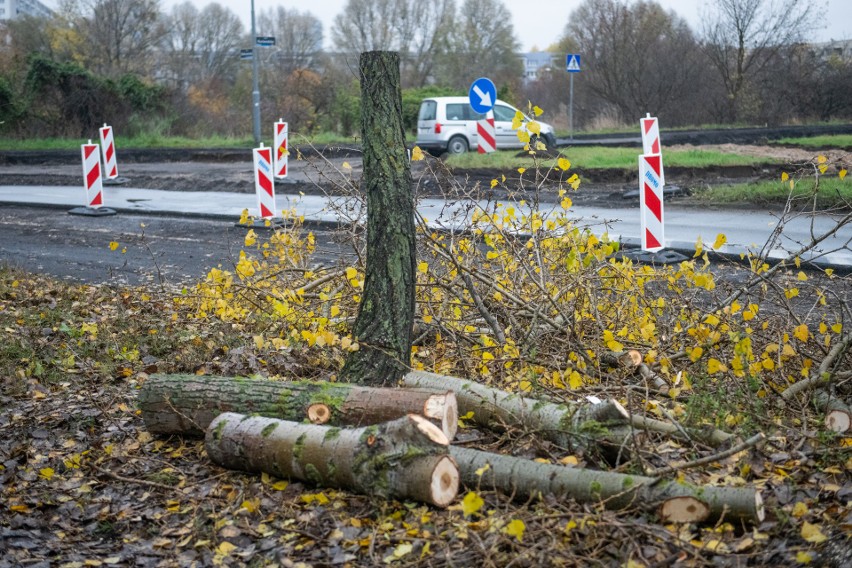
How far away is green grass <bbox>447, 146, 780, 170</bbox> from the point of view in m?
19.3

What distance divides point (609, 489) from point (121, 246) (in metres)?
10.5

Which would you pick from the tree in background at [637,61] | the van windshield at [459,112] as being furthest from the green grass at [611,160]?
the tree in background at [637,61]

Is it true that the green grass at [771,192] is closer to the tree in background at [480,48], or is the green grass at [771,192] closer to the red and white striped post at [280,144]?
the red and white striped post at [280,144]

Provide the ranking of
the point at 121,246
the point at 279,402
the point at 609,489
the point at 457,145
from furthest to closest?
1. the point at 457,145
2. the point at 121,246
3. the point at 279,402
4. the point at 609,489

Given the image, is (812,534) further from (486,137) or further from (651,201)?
(486,137)

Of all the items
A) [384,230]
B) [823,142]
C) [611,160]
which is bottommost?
[384,230]

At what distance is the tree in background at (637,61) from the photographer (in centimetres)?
3322

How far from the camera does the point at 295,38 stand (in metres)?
51.9

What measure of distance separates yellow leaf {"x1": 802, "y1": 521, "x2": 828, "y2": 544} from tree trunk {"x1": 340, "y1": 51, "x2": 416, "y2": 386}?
231 cm

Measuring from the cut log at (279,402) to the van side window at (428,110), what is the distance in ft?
65.3

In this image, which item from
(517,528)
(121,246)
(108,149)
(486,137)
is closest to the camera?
(517,528)

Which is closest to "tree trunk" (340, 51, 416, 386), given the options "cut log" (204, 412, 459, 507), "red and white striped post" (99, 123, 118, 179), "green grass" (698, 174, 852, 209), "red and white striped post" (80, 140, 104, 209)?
"cut log" (204, 412, 459, 507)

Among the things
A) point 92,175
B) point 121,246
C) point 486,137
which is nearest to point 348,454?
point 121,246

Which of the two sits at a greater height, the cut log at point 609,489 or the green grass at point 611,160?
the green grass at point 611,160
